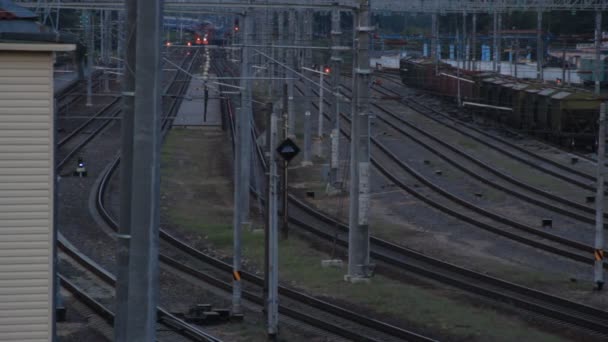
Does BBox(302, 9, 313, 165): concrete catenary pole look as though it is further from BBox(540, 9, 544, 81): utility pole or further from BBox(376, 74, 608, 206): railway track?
BBox(540, 9, 544, 81): utility pole

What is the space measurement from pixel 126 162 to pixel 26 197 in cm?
249

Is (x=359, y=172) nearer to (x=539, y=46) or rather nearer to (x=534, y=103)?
(x=534, y=103)

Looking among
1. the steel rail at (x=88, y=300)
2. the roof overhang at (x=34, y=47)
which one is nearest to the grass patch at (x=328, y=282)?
the steel rail at (x=88, y=300)

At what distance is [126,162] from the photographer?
19.3ft

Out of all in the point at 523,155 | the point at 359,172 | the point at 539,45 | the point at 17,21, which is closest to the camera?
the point at 17,21

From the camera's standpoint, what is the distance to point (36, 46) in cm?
785

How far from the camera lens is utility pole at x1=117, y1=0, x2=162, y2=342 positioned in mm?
5711

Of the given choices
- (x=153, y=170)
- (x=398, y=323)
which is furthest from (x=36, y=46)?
(x=398, y=323)

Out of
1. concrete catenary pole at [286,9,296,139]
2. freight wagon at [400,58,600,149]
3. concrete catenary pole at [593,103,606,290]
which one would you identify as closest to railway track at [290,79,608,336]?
concrete catenary pole at [593,103,606,290]

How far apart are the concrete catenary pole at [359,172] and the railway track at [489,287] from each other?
1069 millimetres

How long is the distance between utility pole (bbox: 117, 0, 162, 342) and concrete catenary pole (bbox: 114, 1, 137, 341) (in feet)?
0.04

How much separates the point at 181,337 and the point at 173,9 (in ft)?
27.3

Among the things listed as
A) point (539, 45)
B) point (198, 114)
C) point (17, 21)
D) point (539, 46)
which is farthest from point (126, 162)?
point (198, 114)

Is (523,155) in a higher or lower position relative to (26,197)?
lower
